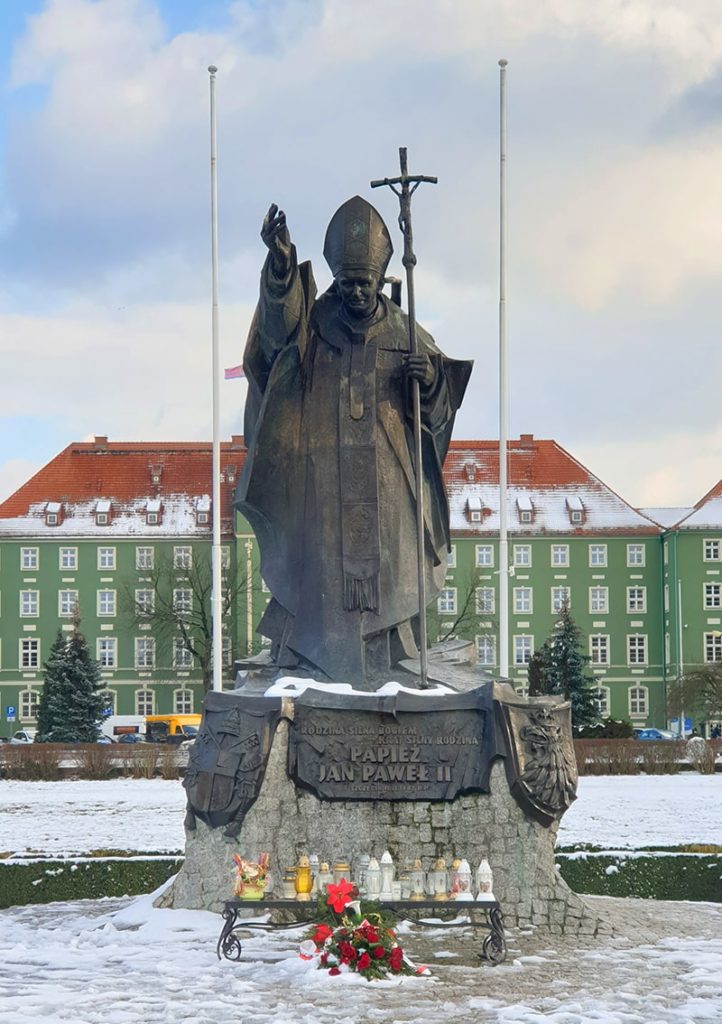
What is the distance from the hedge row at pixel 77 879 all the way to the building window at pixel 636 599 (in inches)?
2430

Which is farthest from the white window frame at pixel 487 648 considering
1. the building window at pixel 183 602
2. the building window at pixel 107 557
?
the building window at pixel 107 557

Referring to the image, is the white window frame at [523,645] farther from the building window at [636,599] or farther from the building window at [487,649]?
the building window at [636,599]

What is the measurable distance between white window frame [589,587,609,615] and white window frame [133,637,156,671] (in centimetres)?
1953

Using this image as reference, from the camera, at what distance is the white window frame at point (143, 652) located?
74125mm

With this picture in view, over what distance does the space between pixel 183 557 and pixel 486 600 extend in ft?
42.6

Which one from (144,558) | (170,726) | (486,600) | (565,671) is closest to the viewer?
(565,671)

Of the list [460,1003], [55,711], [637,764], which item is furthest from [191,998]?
[55,711]

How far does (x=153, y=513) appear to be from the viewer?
73250 mm

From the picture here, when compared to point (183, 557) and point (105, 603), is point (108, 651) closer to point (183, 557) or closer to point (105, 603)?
point (105, 603)

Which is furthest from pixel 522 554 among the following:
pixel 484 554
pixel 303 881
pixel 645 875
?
pixel 303 881

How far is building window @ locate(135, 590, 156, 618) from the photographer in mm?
66500

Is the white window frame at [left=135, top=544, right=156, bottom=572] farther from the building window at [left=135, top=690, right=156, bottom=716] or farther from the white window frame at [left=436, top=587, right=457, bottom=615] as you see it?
the white window frame at [left=436, top=587, right=457, bottom=615]

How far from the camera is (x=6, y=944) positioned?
37.3 feet

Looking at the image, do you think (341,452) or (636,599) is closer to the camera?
(341,452)
